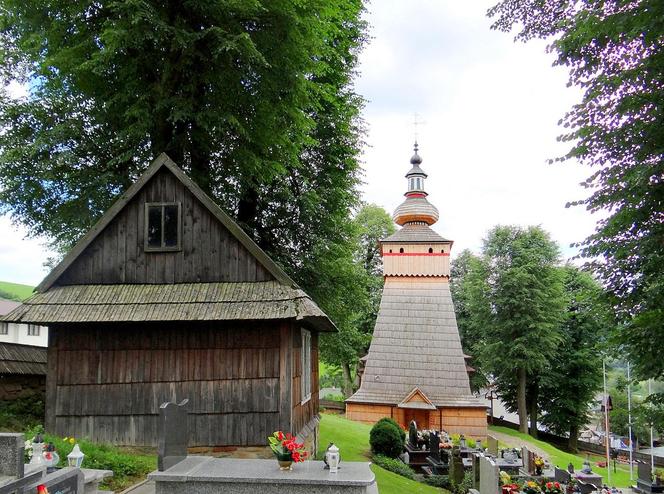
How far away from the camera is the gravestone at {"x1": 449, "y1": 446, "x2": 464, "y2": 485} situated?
18.1m

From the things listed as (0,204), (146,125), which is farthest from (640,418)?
(0,204)

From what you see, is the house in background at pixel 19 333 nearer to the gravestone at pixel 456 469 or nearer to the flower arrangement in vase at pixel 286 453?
the gravestone at pixel 456 469

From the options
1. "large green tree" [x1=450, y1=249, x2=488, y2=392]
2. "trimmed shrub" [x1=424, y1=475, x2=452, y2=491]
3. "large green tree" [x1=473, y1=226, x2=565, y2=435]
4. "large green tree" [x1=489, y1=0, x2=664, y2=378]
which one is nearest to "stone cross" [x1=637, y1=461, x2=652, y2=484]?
"trimmed shrub" [x1=424, y1=475, x2=452, y2=491]

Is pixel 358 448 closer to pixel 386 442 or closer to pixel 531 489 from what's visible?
pixel 386 442

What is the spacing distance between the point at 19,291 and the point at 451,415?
89.8 meters

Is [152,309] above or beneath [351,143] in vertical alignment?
beneath

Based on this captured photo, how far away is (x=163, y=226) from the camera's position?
12500 mm

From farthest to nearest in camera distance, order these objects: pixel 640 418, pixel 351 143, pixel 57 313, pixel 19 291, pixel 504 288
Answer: pixel 19 291
pixel 504 288
pixel 351 143
pixel 57 313
pixel 640 418

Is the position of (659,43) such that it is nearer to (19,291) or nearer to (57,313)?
(57,313)

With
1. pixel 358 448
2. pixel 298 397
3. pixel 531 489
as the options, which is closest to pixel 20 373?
pixel 298 397

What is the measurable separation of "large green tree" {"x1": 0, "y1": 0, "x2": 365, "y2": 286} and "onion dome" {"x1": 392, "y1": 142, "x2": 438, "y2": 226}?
18580 mm

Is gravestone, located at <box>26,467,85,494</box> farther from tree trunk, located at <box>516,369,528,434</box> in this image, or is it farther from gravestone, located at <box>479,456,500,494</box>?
tree trunk, located at <box>516,369,528,434</box>

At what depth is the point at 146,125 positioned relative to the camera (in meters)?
15.2

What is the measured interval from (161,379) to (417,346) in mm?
22815
